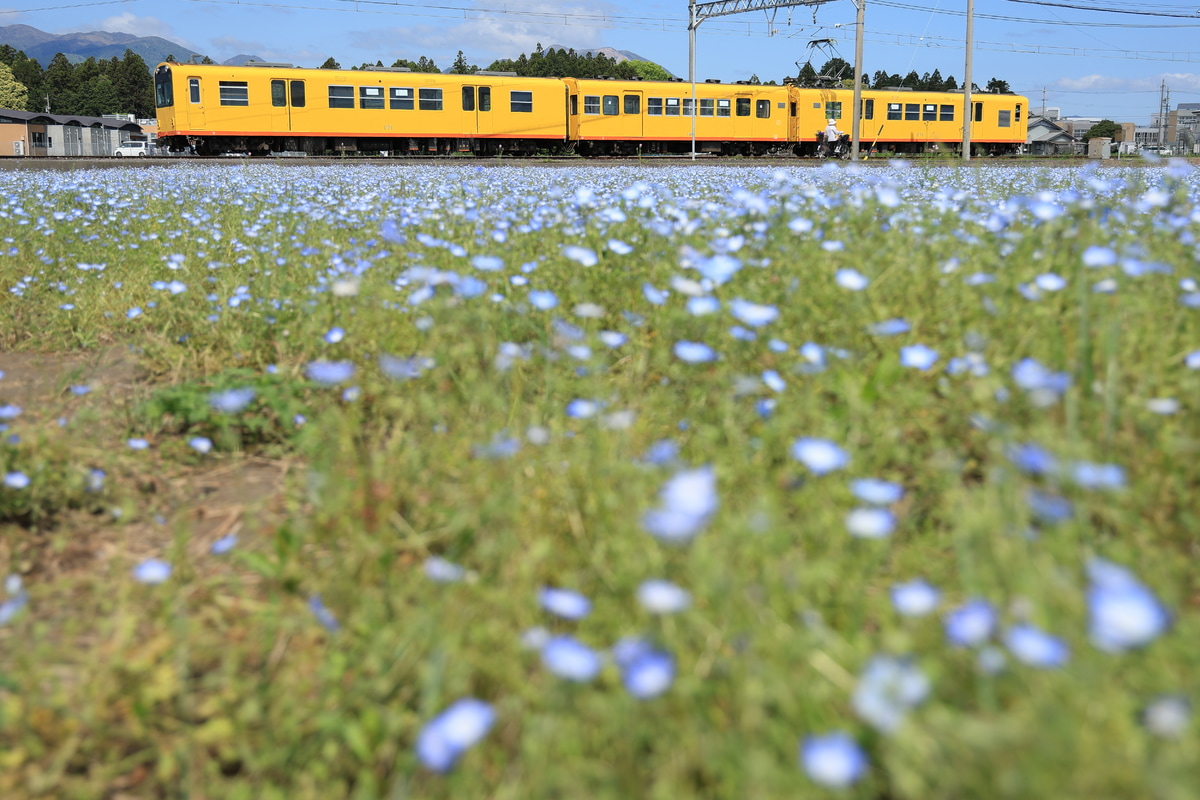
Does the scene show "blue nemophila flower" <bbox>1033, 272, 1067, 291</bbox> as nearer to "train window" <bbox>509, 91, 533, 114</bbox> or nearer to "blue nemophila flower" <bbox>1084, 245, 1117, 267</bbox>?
"blue nemophila flower" <bbox>1084, 245, 1117, 267</bbox>

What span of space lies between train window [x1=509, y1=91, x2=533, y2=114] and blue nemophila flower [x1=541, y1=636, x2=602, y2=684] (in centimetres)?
2761

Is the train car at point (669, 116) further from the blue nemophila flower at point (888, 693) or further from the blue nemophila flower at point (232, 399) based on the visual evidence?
the blue nemophila flower at point (888, 693)

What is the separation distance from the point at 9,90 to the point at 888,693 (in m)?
115

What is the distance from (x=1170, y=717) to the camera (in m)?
0.99

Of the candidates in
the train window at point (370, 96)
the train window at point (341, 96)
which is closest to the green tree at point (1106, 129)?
the train window at point (370, 96)

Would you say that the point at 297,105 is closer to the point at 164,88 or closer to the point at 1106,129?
the point at 164,88

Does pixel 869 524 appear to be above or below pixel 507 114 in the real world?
below

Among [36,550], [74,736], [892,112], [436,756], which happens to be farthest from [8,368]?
[892,112]

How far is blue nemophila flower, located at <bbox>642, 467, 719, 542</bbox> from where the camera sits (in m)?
1.30

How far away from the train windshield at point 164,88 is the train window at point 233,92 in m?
1.29

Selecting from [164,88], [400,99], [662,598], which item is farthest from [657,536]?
[164,88]

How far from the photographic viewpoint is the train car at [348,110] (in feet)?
77.5

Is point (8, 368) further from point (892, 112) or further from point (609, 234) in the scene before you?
point (892, 112)

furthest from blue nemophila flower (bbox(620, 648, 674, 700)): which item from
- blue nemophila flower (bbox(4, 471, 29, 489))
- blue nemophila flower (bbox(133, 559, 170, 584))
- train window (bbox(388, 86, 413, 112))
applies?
train window (bbox(388, 86, 413, 112))
